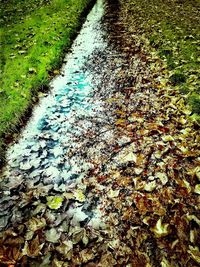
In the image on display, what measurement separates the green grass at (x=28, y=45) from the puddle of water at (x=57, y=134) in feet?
1.01

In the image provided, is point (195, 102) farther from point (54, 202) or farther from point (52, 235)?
point (52, 235)

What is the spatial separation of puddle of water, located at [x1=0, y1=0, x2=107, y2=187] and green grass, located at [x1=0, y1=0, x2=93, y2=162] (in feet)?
1.01

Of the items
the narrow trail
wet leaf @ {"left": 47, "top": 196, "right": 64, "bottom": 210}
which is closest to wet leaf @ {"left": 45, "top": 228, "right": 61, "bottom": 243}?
the narrow trail

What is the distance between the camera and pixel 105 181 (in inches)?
132

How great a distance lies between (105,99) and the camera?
5055 millimetres

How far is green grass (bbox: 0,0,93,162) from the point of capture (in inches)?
187

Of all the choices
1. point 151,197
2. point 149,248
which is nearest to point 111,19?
point 151,197

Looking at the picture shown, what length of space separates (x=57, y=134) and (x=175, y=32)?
543 centimetres

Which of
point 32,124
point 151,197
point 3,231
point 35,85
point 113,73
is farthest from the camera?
point 113,73

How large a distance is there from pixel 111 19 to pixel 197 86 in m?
6.60

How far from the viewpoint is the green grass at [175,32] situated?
5219 mm

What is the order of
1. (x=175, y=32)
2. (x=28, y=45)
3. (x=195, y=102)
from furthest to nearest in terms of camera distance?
(x=175, y=32) → (x=28, y=45) → (x=195, y=102)

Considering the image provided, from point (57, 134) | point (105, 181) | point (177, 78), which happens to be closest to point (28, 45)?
point (57, 134)

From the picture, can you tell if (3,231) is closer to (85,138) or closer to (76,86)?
(85,138)
